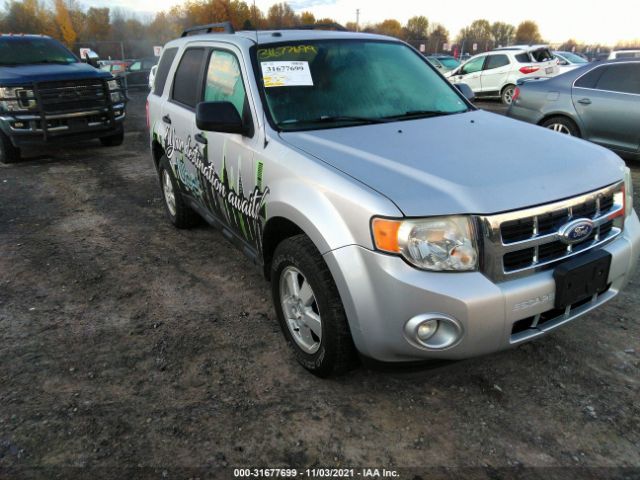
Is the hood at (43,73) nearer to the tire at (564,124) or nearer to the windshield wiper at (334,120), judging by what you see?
the windshield wiper at (334,120)

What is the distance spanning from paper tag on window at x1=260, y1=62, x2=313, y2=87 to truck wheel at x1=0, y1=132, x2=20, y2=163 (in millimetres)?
6818

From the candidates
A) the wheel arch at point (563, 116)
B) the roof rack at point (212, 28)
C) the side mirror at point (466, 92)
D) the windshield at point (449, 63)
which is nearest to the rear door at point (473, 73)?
the windshield at point (449, 63)

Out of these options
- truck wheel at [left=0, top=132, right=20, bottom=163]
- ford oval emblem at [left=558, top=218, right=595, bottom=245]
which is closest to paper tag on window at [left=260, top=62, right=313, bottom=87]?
ford oval emblem at [left=558, top=218, right=595, bottom=245]

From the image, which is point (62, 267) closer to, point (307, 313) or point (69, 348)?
point (69, 348)

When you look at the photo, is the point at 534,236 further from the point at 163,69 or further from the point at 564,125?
the point at 564,125

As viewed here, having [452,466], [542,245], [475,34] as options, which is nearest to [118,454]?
[452,466]

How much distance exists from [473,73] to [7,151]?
524 inches

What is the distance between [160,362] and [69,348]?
628 millimetres

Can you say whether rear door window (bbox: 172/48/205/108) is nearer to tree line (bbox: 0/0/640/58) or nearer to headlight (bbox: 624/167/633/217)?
headlight (bbox: 624/167/633/217)

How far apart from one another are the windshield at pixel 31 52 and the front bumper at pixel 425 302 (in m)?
8.76

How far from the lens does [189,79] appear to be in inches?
162

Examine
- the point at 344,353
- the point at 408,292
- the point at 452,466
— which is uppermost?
the point at 408,292

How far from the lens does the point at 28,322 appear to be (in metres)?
3.41

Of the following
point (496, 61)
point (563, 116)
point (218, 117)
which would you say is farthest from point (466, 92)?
point (496, 61)
